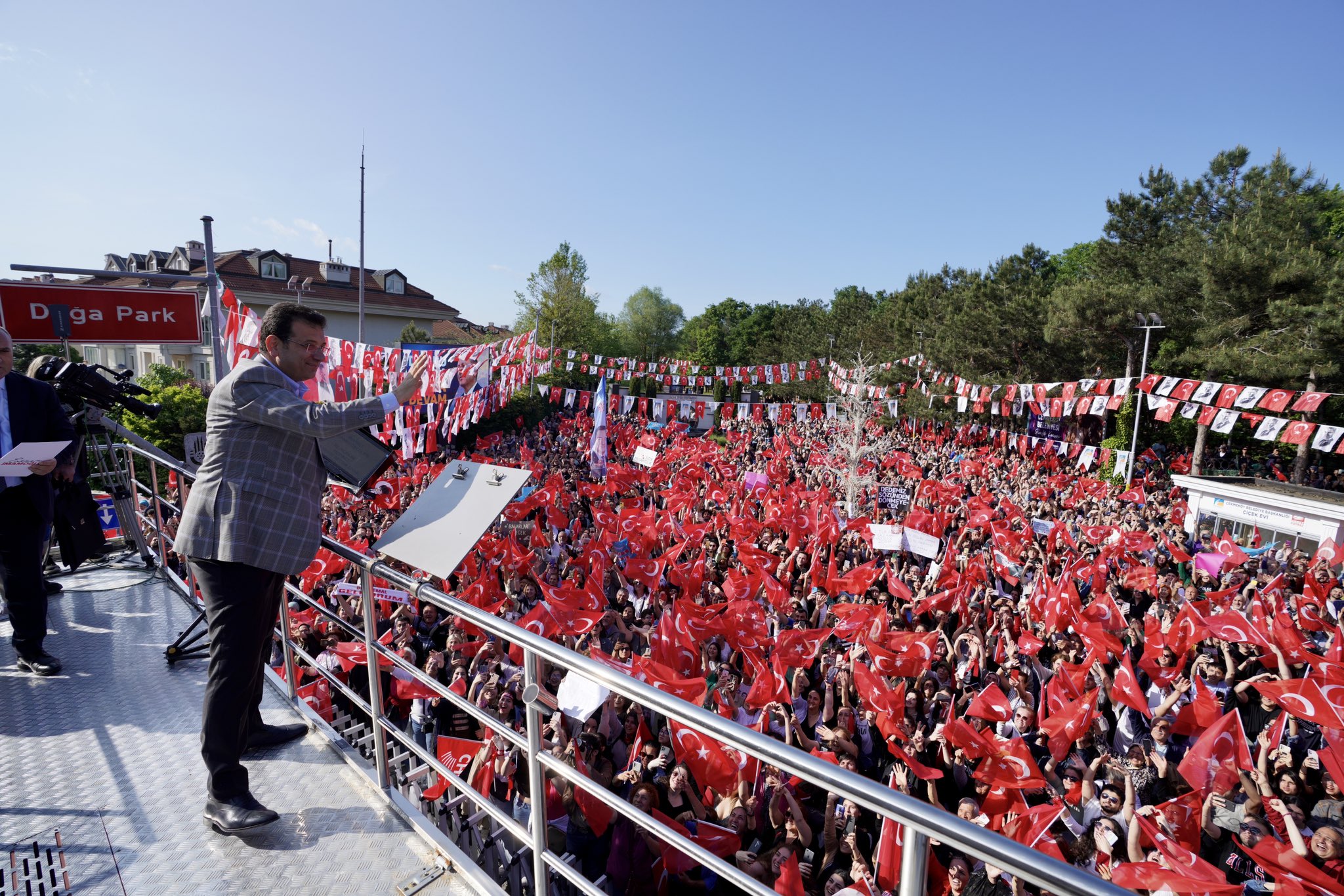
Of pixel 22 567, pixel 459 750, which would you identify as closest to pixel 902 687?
pixel 459 750

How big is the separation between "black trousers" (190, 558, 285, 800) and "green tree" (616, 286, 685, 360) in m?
74.2

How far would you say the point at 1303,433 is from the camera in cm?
1667

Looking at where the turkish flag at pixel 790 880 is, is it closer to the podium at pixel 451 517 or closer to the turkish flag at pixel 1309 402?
the podium at pixel 451 517

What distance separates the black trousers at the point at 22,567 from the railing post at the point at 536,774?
3.00 m

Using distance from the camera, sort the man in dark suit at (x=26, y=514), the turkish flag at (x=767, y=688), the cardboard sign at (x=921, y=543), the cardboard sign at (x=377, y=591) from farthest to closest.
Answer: the cardboard sign at (x=921, y=543)
the turkish flag at (x=767, y=688)
the cardboard sign at (x=377, y=591)
the man in dark suit at (x=26, y=514)

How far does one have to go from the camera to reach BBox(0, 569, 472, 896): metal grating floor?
2.12 metres

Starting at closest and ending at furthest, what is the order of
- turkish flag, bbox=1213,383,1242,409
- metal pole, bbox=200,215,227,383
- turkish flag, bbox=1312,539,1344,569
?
metal pole, bbox=200,215,227,383, turkish flag, bbox=1312,539,1344,569, turkish flag, bbox=1213,383,1242,409

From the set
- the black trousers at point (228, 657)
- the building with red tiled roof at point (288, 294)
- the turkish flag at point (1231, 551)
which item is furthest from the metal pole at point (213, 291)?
the building with red tiled roof at point (288, 294)

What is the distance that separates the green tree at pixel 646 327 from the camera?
254 ft

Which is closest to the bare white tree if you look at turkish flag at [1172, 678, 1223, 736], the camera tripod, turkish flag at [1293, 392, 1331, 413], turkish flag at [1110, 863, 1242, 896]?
turkish flag at [1293, 392, 1331, 413]

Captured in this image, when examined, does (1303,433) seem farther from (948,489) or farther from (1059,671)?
(1059,671)

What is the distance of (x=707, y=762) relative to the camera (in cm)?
456

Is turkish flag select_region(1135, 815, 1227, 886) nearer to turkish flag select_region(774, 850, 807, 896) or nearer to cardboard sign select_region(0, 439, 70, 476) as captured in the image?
turkish flag select_region(774, 850, 807, 896)

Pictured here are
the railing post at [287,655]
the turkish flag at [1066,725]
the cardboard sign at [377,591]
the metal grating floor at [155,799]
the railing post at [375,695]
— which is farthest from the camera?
the turkish flag at [1066,725]
